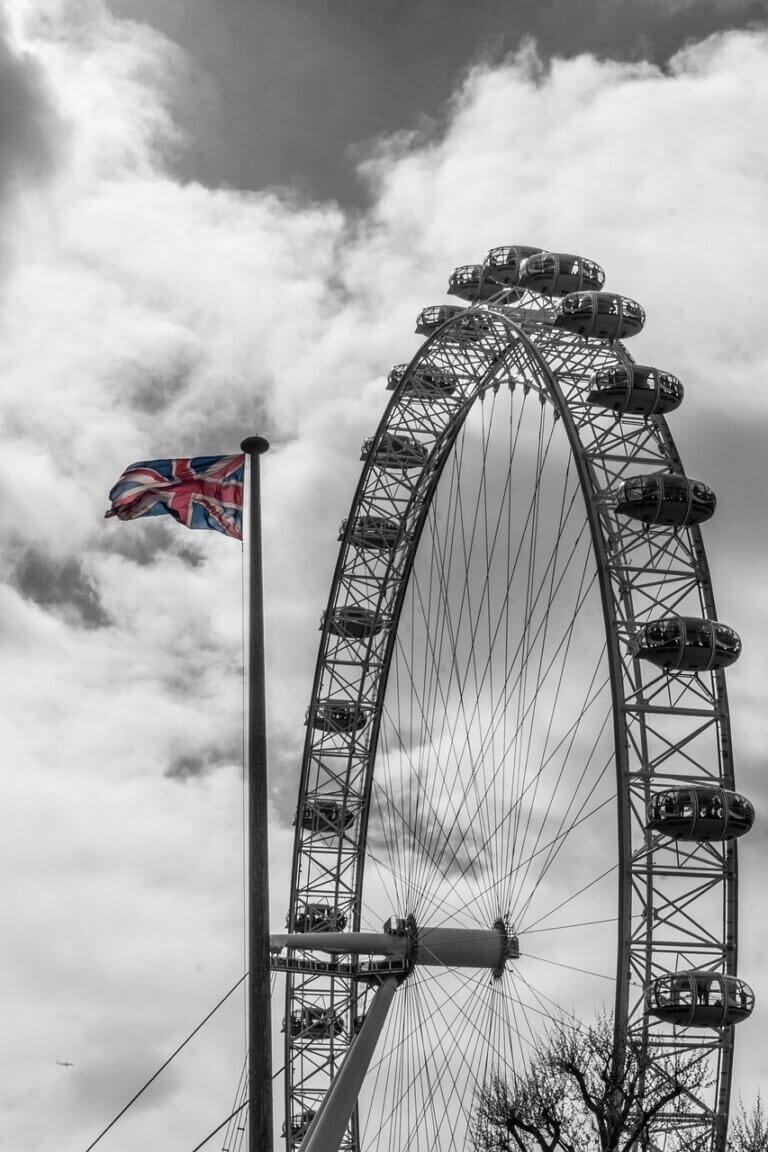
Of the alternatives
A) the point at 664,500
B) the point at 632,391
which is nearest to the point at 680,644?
the point at 664,500

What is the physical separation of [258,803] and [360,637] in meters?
36.9

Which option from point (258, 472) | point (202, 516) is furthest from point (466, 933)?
point (258, 472)

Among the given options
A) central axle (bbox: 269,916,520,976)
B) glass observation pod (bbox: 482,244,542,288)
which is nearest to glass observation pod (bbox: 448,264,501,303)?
glass observation pod (bbox: 482,244,542,288)

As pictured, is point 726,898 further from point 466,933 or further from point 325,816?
point 325,816

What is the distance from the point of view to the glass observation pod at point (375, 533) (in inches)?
2138

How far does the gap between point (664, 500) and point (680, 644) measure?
3.68 meters

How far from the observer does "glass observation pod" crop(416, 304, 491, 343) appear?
1918 inches

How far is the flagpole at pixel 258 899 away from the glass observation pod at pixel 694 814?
1606cm

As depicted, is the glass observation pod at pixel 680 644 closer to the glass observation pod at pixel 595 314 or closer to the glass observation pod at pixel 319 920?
the glass observation pod at pixel 595 314

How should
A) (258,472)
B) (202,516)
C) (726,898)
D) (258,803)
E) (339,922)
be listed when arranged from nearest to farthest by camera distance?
(258,803) → (258,472) → (202,516) → (726,898) → (339,922)

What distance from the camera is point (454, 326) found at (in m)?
49.1

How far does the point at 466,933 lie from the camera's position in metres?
38.8

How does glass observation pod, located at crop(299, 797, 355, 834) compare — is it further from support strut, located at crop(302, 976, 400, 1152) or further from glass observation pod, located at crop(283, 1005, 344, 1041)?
support strut, located at crop(302, 976, 400, 1152)

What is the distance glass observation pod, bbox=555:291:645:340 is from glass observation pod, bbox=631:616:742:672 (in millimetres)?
9525
